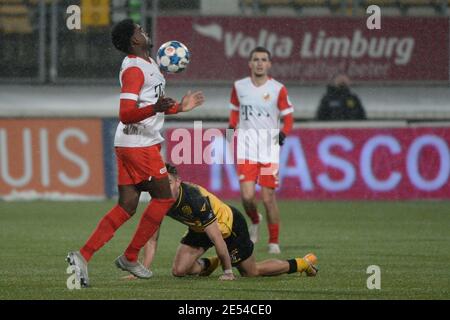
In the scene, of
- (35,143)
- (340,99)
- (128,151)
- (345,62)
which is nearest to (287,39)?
(345,62)

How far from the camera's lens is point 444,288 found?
10414 mm

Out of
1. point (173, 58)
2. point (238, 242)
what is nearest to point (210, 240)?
point (238, 242)

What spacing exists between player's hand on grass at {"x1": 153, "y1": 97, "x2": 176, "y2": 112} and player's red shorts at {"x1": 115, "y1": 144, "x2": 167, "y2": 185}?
438 mm

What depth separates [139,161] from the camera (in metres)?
Result: 10.6

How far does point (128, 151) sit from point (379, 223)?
776cm

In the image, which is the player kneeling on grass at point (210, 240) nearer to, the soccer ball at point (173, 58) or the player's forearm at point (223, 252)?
the player's forearm at point (223, 252)

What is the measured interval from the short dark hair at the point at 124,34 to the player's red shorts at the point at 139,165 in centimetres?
80

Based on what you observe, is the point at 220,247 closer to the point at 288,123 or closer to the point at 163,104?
the point at 163,104

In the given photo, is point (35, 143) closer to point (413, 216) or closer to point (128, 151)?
point (413, 216)

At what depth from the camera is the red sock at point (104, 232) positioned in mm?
10492

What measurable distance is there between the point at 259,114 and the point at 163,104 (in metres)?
5.13

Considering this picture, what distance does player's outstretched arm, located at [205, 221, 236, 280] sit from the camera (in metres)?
10.8

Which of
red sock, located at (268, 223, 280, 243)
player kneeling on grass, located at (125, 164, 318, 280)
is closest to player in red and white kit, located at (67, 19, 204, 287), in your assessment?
player kneeling on grass, located at (125, 164, 318, 280)

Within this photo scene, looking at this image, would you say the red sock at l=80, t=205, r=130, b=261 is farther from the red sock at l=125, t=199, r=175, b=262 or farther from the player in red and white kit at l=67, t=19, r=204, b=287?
the red sock at l=125, t=199, r=175, b=262
